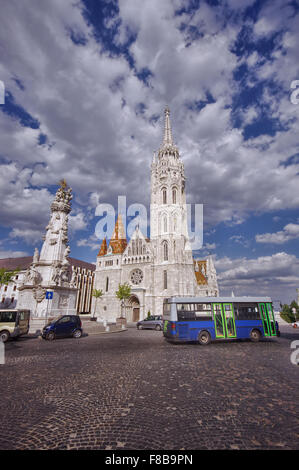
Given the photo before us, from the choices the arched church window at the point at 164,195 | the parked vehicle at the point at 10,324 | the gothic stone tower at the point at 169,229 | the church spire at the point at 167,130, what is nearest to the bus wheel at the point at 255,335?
the parked vehicle at the point at 10,324

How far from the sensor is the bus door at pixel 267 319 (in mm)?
14931

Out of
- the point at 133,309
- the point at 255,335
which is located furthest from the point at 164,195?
the point at 255,335

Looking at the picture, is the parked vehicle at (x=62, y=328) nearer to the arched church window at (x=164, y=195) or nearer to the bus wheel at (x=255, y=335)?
the bus wheel at (x=255, y=335)

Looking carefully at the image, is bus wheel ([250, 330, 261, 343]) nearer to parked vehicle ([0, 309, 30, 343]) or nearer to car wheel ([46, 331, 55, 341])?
car wheel ([46, 331, 55, 341])

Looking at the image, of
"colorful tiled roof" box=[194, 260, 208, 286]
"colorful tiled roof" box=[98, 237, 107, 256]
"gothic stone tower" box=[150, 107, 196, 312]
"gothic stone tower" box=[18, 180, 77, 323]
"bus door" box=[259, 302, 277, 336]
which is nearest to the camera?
"bus door" box=[259, 302, 277, 336]

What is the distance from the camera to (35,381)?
255 inches

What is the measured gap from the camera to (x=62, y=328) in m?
15.9

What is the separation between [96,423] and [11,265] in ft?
222

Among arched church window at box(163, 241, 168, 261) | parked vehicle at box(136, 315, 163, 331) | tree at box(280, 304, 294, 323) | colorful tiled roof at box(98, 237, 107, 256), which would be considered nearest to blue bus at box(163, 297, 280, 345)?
parked vehicle at box(136, 315, 163, 331)

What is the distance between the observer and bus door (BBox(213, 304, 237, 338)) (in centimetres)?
1411

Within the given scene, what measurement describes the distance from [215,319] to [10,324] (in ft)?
44.4

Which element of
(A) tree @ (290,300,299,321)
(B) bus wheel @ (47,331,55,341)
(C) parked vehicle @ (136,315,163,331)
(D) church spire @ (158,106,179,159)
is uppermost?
(D) church spire @ (158,106,179,159)

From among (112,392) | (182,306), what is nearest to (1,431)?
(112,392)

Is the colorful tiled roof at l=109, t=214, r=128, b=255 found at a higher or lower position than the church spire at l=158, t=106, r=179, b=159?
lower
